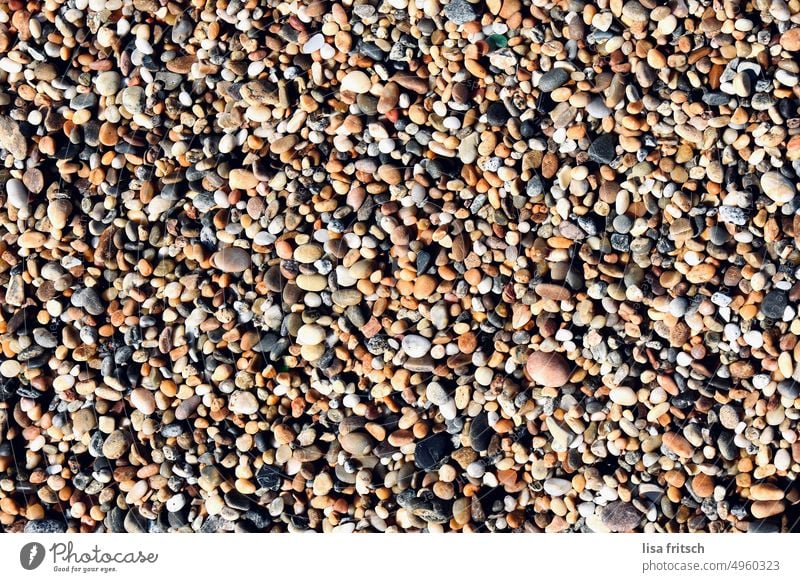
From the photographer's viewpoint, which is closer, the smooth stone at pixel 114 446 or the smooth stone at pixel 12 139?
the smooth stone at pixel 114 446

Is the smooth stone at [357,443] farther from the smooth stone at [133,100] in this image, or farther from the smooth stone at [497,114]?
the smooth stone at [133,100]

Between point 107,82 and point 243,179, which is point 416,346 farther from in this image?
point 107,82

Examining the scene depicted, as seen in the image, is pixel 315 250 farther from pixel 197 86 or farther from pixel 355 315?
pixel 197 86

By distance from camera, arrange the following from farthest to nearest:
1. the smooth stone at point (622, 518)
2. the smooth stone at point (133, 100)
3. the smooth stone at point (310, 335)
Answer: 1. the smooth stone at point (133, 100)
2. the smooth stone at point (310, 335)
3. the smooth stone at point (622, 518)

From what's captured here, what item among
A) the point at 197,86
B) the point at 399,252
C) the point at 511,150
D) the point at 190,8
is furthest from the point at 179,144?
the point at 511,150

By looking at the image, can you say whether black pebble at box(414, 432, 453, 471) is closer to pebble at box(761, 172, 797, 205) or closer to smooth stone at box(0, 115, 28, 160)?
pebble at box(761, 172, 797, 205)


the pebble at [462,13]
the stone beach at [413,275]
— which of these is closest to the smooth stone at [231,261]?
the stone beach at [413,275]

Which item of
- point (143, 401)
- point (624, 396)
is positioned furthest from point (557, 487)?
point (143, 401)

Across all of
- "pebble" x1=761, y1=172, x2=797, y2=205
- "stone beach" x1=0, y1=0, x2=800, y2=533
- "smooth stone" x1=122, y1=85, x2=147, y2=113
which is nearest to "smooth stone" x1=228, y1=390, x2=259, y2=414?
"stone beach" x1=0, y1=0, x2=800, y2=533
